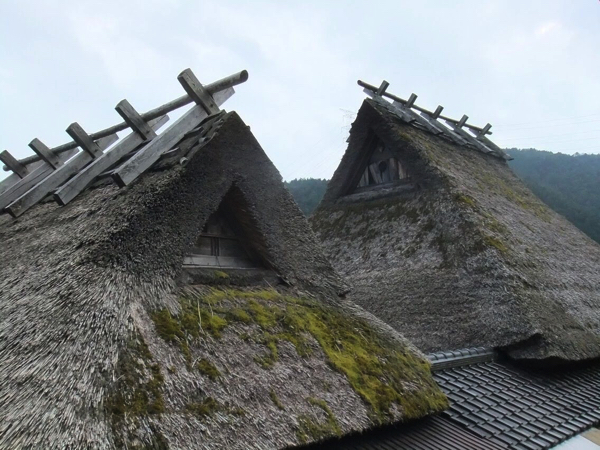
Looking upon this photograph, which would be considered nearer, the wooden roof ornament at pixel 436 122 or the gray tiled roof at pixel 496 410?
the gray tiled roof at pixel 496 410

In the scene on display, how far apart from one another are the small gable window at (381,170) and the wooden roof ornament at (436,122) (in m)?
0.83

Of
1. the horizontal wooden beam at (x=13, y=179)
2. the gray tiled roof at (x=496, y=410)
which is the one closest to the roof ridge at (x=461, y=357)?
the gray tiled roof at (x=496, y=410)

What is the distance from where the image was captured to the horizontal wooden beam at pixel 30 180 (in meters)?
6.04

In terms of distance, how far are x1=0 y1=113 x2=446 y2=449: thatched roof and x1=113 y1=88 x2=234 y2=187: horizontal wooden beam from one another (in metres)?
0.09

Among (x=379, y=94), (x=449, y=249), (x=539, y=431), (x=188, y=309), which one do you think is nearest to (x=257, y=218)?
(x=188, y=309)

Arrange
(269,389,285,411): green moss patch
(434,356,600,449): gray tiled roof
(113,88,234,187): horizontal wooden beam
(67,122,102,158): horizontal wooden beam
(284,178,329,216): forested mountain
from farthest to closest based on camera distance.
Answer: (284,178,329,216): forested mountain
(67,122,102,158): horizontal wooden beam
(434,356,600,449): gray tiled roof
(113,88,234,187): horizontal wooden beam
(269,389,285,411): green moss patch

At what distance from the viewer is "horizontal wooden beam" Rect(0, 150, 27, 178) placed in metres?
6.78

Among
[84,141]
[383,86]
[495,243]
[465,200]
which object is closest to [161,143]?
[84,141]

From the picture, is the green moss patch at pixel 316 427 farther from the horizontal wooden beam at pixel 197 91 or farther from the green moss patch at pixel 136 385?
the horizontal wooden beam at pixel 197 91

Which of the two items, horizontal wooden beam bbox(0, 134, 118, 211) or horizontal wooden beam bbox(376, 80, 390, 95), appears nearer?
horizontal wooden beam bbox(0, 134, 118, 211)

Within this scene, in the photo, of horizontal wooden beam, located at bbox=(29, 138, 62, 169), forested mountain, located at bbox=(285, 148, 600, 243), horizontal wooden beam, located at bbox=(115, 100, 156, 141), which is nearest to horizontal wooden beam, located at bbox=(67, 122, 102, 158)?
horizontal wooden beam, located at bbox=(115, 100, 156, 141)

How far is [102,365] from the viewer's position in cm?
264

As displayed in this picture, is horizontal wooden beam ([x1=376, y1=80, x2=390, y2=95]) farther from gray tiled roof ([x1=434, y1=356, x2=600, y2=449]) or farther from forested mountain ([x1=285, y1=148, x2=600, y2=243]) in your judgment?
forested mountain ([x1=285, y1=148, x2=600, y2=243])

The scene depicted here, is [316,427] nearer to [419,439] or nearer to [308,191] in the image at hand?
[419,439]
